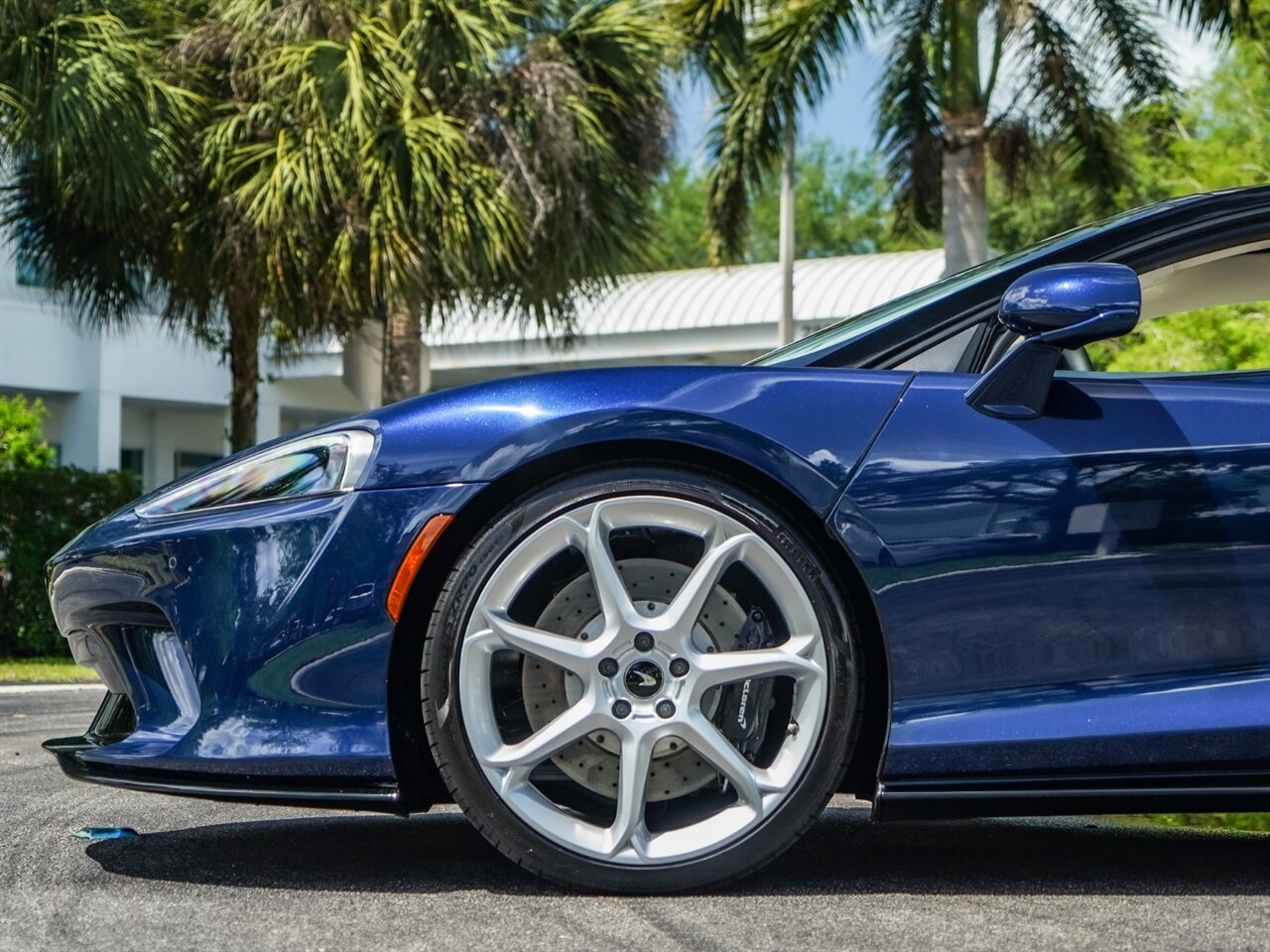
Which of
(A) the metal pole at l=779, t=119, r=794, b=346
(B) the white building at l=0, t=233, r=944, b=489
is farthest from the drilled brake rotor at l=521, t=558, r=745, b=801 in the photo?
(B) the white building at l=0, t=233, r=944, b=489

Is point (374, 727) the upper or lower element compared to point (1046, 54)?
lower

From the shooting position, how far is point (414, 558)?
2670mm

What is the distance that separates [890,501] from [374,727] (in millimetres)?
927

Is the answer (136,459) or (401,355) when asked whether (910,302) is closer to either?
(401,355)

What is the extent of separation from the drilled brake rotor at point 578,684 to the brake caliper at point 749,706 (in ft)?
0.12

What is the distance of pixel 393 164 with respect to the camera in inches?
452

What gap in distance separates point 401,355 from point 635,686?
10.5 meters

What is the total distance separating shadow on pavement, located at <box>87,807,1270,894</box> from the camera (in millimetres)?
2830

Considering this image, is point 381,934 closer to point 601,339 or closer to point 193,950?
point 193,950

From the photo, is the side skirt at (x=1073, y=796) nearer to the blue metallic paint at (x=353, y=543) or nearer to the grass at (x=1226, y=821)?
the blue metallic paint at (x=353, y=543)

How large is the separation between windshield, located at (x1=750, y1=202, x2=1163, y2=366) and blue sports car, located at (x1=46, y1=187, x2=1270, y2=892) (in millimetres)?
253

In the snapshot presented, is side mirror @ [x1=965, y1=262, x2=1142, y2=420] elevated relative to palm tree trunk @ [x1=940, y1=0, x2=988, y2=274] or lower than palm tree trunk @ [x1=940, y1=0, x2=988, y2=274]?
lower

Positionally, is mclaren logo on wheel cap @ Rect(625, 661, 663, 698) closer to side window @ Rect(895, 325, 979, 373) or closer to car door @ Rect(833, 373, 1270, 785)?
car door @ Rect(833, 373, 1270, 785)

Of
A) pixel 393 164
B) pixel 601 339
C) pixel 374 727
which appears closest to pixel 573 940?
pixel 374 727
